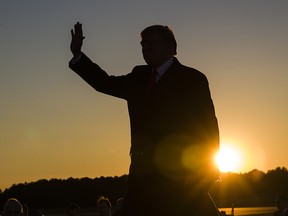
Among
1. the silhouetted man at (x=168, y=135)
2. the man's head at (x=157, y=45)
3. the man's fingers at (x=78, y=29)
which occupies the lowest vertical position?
the silhouetted man at (x=168, y=135)

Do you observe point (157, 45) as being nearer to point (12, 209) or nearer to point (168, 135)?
point (168, 135)

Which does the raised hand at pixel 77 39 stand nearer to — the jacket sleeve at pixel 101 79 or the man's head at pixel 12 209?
the jacket sleeve at pixel 101 79

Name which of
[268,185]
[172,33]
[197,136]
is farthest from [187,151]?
[268,185]

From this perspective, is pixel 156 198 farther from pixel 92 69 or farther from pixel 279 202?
pixel 279 202

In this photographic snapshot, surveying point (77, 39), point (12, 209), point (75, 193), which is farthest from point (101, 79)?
point (75, 193)

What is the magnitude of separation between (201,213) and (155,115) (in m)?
0.85

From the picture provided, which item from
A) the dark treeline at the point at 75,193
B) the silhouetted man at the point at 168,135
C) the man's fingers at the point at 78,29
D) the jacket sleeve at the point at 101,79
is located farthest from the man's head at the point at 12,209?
the dark treeline at the point at 75,193

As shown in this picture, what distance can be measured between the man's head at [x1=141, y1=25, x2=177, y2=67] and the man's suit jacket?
109mm

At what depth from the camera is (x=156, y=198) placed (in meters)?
5.95

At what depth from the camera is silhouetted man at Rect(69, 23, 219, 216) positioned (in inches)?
232

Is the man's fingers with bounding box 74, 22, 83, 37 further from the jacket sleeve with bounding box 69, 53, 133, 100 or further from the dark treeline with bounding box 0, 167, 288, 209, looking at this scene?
the dark treeline with bounding box 0, 167, 288, 209

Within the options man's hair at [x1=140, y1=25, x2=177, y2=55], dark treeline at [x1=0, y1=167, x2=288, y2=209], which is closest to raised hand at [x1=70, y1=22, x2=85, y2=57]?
man's hair at [x1=140, y1=25, x2=177, y2=55]

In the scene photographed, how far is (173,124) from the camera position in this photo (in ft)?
19.7

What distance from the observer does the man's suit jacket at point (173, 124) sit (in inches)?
232
